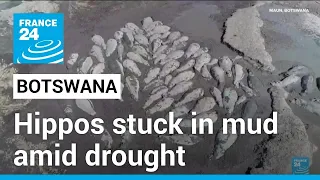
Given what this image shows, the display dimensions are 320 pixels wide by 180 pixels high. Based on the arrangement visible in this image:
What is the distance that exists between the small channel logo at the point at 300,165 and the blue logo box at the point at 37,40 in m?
5.94

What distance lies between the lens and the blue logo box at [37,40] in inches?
373

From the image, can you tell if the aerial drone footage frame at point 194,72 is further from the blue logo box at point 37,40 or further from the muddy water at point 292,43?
the blue logo box at point 37,40

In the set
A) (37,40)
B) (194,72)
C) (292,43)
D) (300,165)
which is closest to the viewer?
(300,165)

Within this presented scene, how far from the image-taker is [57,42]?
973 centimetres

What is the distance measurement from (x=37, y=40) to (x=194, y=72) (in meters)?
4.03

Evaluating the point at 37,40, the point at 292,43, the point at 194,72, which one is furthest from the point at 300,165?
the point at 37,40

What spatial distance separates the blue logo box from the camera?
9.48m

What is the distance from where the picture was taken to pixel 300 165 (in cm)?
682

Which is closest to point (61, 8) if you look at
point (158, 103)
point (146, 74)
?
point (146, 74)

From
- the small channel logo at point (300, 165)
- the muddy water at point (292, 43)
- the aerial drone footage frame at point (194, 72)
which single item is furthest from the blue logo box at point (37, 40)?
the small channel logo at point (300, 165)

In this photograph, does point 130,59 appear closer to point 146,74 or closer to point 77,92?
point 146,74

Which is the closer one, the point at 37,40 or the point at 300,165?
the point at 300,165

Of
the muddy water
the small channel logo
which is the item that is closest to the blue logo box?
the muddy water

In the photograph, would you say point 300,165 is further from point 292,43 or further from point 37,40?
point 37,40
